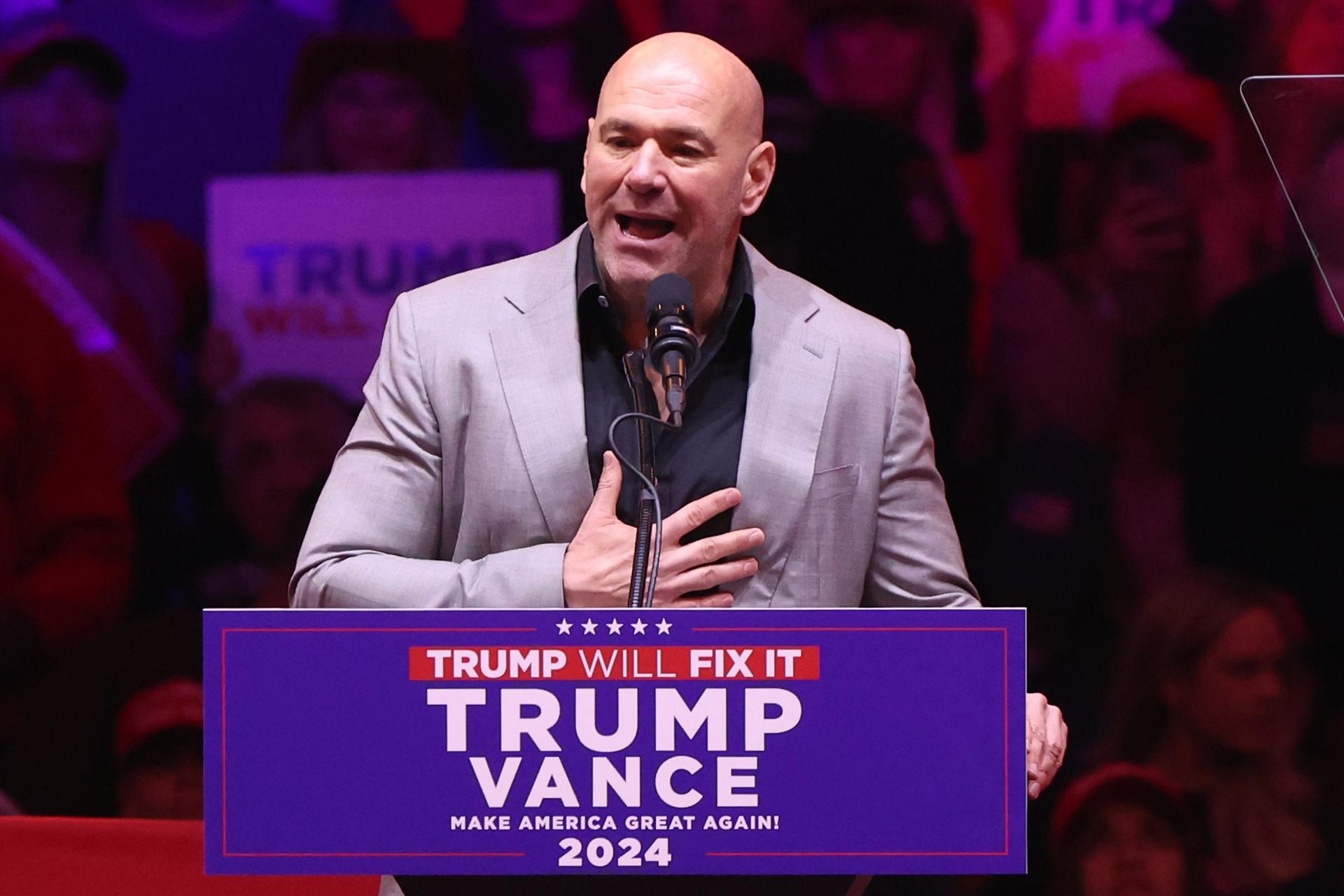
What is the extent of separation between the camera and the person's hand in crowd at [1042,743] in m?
1.58

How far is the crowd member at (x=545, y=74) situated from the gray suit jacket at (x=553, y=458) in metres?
1.64

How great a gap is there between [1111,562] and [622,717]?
2418mm

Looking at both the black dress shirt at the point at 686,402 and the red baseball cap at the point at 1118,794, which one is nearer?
the black dress shirt at the point at 686,402

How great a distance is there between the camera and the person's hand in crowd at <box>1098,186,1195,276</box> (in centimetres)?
359

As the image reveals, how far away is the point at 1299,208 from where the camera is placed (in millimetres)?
3320

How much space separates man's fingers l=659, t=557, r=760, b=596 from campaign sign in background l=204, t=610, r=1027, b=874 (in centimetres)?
23

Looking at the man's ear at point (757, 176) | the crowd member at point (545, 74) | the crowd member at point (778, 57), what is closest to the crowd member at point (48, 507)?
the crowd member at point (545, 74)

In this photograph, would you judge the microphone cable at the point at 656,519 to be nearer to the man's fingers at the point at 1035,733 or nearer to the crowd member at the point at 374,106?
the man's fingers at the point at 1035,733

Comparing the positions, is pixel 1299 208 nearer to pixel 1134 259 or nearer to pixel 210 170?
pixel 1134 259

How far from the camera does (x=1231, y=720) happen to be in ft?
11.8

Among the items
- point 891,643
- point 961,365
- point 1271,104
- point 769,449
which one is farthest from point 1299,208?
point 891,643

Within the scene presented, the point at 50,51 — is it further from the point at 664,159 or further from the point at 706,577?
the point at 706,577

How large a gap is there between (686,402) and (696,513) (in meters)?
0.23

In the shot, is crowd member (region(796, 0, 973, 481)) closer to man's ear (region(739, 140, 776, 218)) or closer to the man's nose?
man's ear (region(739, 140, 776, 218))
